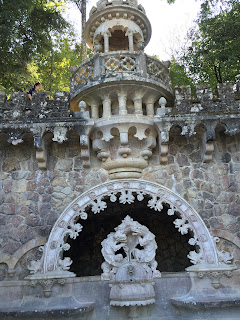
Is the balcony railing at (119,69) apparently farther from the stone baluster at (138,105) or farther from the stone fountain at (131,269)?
the stone fountain at (131,269)

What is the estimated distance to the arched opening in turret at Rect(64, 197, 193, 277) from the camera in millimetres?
8258

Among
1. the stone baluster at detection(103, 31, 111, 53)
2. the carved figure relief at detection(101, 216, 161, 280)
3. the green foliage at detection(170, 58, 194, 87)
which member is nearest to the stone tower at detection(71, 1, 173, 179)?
the stone baluster at detection(103, 31, 111, 53)

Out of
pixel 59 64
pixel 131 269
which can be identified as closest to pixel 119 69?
pixel 131 269

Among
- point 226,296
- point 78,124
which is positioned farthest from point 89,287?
point 78,124

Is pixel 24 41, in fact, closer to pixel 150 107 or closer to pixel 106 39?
pixel 106 39

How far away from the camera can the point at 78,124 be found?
236 inches

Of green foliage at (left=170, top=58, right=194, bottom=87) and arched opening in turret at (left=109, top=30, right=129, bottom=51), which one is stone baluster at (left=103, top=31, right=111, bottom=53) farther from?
green foliage at (left=170, top=58, right=194, bottom=87)

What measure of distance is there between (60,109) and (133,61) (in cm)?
181

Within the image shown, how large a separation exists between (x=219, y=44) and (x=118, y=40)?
2.76 m

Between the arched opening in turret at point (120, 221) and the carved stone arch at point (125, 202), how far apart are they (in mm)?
2226

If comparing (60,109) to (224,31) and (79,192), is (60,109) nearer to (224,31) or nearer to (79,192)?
(79,192)

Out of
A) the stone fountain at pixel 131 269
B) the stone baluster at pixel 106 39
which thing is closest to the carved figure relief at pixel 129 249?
the stone fountain at pixel 131 269

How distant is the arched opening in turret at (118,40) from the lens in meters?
8.16

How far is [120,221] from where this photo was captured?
852cm
